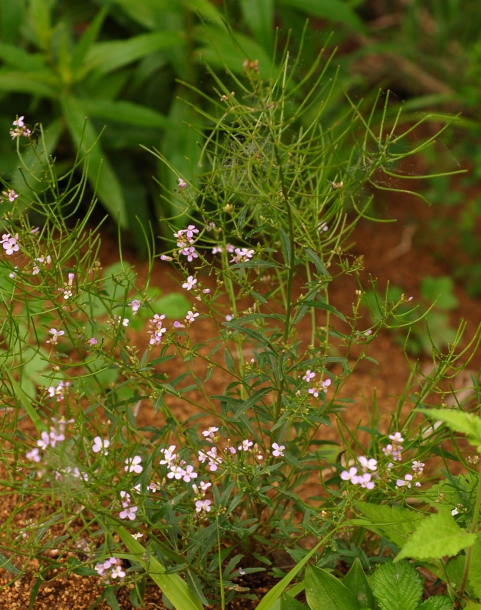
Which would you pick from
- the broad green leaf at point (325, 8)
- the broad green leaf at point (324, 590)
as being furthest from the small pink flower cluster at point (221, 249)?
the broad green leaf at point (325, 8)

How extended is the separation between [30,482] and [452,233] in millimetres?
2567

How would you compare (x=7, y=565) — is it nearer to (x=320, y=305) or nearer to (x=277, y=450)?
(x=277, y=450)

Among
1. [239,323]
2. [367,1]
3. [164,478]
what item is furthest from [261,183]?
[367,1]

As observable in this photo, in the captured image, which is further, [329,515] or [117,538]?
[117,538]

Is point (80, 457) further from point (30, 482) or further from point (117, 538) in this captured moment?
A: point (117, 538)

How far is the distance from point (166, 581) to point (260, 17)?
182 centimetres

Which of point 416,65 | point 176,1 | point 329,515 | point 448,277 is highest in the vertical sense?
point 416,65

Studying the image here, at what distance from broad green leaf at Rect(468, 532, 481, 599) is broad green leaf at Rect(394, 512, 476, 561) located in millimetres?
160

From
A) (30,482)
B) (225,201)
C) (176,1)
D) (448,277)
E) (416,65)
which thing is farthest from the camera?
(416,65)

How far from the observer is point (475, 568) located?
1.17 m

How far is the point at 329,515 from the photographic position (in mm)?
1193

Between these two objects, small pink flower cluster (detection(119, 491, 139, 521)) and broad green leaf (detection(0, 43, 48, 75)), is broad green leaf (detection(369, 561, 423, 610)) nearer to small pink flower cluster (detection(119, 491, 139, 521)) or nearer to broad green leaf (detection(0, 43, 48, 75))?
small pink flower cluster (detection(119, 491, 139, 521))

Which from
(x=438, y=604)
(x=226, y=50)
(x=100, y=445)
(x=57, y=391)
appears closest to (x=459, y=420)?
(x=438, y=604)

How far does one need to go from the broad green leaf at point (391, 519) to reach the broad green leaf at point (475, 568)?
0.32 feet
